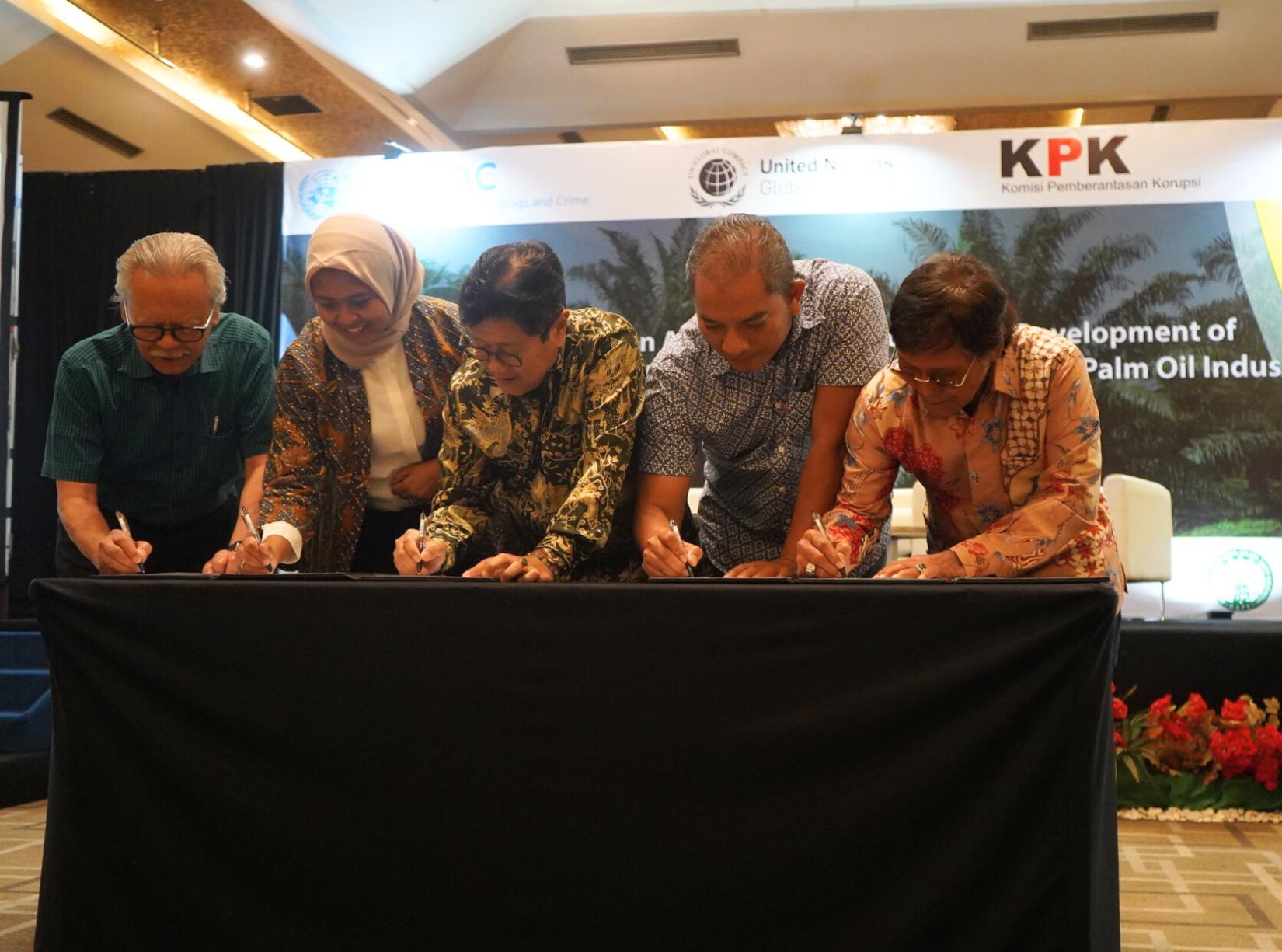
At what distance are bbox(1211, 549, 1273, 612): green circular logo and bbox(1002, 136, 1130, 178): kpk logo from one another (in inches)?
70.5

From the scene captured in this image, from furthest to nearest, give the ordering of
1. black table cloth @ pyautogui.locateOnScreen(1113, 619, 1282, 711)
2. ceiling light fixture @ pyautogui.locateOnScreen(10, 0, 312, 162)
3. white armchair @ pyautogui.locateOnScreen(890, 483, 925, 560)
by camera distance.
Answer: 1. ceiling light fixture @ pyautogui.locateOnScreen(10, 0, 312, 162)
2. white armchair @ pyautogui.locateOnScreen(890, 483, 925, 560)
3. black table cloth @ pyautogui.locateOnScreen(1113, 619, 1282, 711)

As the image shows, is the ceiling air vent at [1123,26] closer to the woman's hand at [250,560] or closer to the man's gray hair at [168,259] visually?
the man's gray hair at [168,259]

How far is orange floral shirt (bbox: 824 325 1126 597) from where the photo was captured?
1.64m

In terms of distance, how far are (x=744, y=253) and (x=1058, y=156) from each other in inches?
178

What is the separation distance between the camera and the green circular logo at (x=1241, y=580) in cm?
545

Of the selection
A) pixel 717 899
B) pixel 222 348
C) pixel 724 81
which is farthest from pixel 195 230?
pixel 717 899

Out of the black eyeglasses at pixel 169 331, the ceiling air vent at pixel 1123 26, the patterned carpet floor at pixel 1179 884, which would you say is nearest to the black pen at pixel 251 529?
the black eyeglasses at pixel 169 331

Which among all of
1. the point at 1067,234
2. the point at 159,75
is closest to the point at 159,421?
the point at 1067,234

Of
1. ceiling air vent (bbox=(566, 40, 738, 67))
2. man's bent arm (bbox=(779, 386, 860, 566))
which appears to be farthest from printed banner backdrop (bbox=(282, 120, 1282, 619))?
man's bent arm (bbox=(779, 386, 860, 566))

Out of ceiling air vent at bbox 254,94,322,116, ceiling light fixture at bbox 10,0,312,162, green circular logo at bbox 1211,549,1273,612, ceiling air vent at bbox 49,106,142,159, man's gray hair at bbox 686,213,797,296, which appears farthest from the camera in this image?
ceiling air vent at bbox 49,106,142,159

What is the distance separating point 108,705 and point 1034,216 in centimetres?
524

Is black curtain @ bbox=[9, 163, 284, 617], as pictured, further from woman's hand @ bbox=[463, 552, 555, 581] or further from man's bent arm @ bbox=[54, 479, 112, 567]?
woman's hand @ bbox=[463, 552, 555, 581]

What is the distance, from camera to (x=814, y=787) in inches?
50.1

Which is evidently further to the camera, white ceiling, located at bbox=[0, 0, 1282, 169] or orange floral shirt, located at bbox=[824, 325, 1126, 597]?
white ceiling, located at bbox=[0, 0, 1282, 169]
